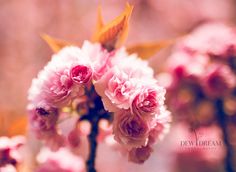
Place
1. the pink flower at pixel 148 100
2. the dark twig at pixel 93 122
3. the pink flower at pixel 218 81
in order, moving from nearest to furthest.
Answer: the pink flower at pixel 148 100, the dark twig at pixel 93 122, the pink flower at pixel 218 81

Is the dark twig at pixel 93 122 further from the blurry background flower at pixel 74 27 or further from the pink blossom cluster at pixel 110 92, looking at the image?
the blurry background flower at pixel 74 27

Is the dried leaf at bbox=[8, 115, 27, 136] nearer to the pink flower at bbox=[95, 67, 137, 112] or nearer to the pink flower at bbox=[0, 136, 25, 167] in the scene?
the pink flower at bbox=[0, 136, 25, 167]

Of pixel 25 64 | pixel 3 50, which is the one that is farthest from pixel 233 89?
pixel 3 50

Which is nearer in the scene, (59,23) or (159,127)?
(159,127)

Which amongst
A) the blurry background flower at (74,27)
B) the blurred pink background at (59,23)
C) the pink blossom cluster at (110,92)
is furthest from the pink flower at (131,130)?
the blurred pink background at (59,23)

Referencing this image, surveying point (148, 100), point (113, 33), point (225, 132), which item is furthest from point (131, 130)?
point (225, 132)

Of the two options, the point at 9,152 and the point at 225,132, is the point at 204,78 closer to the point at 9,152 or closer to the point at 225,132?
the point at 225,132

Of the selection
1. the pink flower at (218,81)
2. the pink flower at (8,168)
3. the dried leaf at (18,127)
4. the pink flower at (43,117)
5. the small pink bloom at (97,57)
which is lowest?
the pink flower at (8,168)
